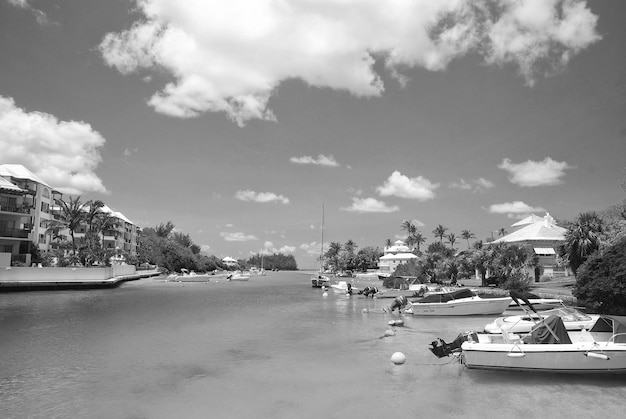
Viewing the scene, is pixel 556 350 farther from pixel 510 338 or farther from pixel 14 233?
pixel 14 233

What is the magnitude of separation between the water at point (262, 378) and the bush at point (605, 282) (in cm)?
659

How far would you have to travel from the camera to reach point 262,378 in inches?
623

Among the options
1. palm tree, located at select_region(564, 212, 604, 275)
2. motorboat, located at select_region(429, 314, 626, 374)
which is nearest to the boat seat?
motorboat, located at select_region(429, 314, 626, 374)

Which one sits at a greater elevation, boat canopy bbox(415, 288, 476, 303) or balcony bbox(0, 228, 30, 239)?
balcony bbox(0, 228, 30, 239)

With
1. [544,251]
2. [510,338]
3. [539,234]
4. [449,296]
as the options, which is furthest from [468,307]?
[539,234]

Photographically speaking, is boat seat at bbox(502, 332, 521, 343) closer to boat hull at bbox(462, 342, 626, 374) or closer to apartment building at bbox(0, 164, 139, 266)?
boat hull at bbox(462, 342, 626, 374)

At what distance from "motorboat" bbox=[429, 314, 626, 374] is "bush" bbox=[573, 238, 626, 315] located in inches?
Result: 405

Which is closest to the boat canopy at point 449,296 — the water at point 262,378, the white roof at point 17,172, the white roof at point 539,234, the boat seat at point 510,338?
the water at point 262,378

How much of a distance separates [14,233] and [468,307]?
191 ft

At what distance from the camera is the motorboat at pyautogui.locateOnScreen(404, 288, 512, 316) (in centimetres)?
3120

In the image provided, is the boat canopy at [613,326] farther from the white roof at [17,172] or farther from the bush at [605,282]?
the white roof at [17,172]

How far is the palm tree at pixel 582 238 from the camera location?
40.3 metres

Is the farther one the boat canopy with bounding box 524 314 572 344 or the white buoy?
the white buoy

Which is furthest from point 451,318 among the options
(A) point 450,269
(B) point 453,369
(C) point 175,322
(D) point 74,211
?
(D) point 74,211
